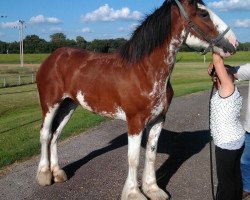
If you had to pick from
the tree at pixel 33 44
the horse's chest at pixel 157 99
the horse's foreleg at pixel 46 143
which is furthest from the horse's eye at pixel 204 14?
the tree at pixel 33 44

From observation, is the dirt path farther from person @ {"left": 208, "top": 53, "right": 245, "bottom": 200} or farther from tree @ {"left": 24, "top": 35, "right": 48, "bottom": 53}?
tree @ {"left": 24, "top": 35, "right": 48, "bottom": 53}

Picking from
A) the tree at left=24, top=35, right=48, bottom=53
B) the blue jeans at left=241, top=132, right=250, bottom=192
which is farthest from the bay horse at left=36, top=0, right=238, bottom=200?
the tree at left=24, top=35, right=48, bottom=53

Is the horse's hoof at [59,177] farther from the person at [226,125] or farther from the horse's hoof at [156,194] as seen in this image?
the person at [226,125]

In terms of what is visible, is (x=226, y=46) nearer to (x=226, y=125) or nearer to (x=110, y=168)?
(x=226, y=125)

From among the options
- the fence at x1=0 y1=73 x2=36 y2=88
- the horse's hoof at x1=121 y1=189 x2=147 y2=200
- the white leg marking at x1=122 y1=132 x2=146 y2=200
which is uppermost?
the white leg marking at x1=122 y1=132 x2=146 y2=200

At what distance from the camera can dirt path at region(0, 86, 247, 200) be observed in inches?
217

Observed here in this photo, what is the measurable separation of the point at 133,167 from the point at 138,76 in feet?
3.94

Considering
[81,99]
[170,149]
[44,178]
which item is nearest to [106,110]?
[81,99]

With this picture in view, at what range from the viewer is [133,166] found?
16.9 ft

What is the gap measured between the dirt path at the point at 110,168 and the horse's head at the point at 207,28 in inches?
81.4

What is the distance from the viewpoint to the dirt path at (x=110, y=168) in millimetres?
5500

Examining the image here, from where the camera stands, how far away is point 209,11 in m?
4.60

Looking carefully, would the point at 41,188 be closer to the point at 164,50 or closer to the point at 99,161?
the point at 99,161

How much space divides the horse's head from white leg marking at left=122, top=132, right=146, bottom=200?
1437mm
